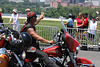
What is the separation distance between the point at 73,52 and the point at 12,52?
1.41 meters

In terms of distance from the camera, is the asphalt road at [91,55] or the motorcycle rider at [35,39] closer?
the motorcycle rider at [35,39]

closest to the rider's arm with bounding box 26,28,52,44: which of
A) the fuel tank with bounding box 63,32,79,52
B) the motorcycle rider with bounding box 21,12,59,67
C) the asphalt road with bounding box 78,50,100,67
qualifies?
the motorcycle rider with bounding box 21,12,59,67

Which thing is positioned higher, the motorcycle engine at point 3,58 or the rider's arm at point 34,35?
the rider's arm at point 34,35

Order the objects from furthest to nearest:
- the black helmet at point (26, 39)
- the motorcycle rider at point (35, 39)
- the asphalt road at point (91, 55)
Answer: the asphalt road at point (91, 55) → the motorcycle rider at point (35, 39) → the black helmet at point (26, 39)

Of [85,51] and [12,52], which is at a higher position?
[12,52]

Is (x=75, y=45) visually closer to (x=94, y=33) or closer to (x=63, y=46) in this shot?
(x=63, y=46)

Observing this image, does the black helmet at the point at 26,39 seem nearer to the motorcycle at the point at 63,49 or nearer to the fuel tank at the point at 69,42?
the motorcycle at the point at 63,49

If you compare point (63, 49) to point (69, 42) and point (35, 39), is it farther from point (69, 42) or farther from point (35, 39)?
point (35, 39)

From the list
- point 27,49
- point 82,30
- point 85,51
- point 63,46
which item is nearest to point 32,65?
point 27,49

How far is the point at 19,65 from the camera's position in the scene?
18.7 ft

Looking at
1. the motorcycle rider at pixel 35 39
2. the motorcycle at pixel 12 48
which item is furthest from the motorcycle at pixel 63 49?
the motorcycle at pixel 12 48

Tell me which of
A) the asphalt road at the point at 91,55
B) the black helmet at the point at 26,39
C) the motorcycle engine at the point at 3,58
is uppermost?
the black helmet at the point at 26,39

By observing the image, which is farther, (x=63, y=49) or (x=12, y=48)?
(x=63, y=49)

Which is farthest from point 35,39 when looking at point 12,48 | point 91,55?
point 91,55
